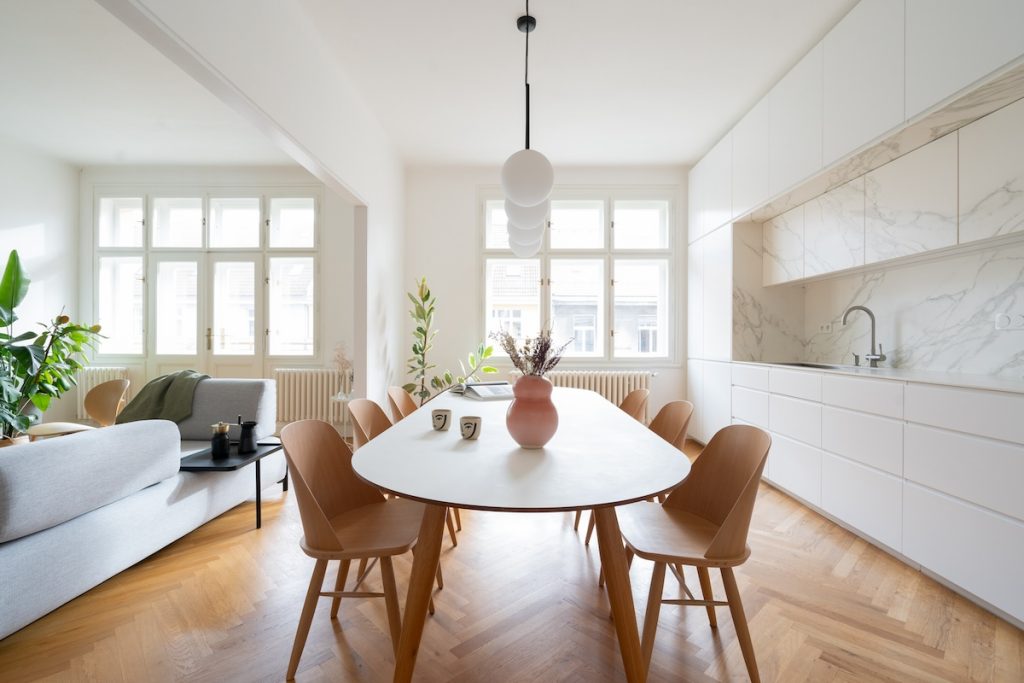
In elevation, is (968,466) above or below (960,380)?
below

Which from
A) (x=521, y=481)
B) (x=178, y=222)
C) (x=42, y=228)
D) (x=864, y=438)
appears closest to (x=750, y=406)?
(x=864, y=438)

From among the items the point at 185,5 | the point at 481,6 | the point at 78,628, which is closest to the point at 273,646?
the point at 78,628

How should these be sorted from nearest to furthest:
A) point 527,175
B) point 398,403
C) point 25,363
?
point 527,175 < point 398,403 < point 25,363

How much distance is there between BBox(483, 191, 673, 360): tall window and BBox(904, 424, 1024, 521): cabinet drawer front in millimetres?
3145

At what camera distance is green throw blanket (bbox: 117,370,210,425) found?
329 centimetres

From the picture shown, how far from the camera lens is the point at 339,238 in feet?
17.3

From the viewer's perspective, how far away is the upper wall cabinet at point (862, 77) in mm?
2281

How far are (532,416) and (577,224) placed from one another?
Answer: 14.1ft

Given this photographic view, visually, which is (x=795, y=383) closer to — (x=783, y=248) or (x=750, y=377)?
(x=750, y=377)

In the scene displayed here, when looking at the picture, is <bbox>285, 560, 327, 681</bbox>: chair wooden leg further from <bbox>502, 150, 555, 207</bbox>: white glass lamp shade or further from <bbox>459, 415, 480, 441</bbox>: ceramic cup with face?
<bbox>502, 150, 555, 207</bbox>: white glass lamp shade

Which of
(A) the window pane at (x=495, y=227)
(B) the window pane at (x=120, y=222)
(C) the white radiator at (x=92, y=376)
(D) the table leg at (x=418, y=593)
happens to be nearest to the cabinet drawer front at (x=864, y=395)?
(D) the table leg at (x=418, y=593)

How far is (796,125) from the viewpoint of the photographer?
311 cm

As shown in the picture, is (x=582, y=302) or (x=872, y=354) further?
(x=582, y=302)

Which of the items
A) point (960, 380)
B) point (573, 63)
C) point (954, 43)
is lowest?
point (960, 380)
